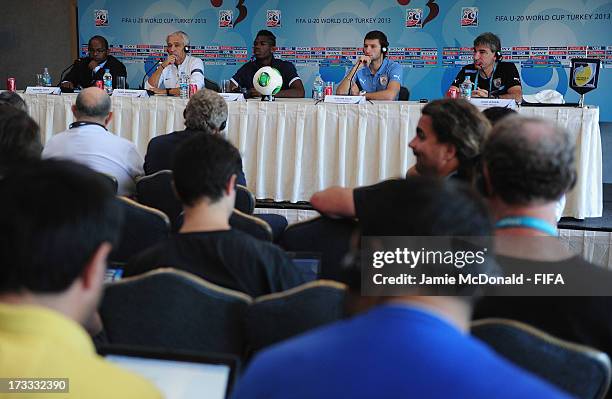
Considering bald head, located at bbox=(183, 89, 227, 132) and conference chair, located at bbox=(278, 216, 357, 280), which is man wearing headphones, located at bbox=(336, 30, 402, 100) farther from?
conference chair, located at bbox=(278, 216, 357, 280)

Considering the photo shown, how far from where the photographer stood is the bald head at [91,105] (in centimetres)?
324

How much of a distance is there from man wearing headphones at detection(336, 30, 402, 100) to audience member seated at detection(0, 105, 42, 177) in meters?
2.97

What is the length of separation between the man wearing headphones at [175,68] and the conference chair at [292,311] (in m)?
3.90

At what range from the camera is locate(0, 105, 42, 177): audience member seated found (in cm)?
212

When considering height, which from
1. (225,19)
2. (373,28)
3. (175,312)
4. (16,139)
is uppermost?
(225,19)

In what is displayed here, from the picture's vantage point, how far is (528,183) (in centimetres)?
140

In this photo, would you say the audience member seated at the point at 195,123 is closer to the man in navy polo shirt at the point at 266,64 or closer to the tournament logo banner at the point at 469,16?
the man in navy polo shirt at the point at 266,64

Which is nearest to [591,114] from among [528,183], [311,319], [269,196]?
[269,196]

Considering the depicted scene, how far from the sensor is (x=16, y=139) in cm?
213

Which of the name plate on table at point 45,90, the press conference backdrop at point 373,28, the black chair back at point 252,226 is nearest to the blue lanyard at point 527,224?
the black chair back at point 252,226

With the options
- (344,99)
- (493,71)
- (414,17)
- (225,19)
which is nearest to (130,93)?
(344,99)

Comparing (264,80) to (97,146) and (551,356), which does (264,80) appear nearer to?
(97,146)

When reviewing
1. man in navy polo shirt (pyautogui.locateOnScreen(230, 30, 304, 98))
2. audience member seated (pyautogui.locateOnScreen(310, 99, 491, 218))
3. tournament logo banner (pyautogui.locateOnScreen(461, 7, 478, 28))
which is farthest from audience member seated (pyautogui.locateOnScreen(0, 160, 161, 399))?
tournament logo banner (pyautogui.locateOnScreen(461, 7, 478, 28))

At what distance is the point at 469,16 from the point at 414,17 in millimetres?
518
